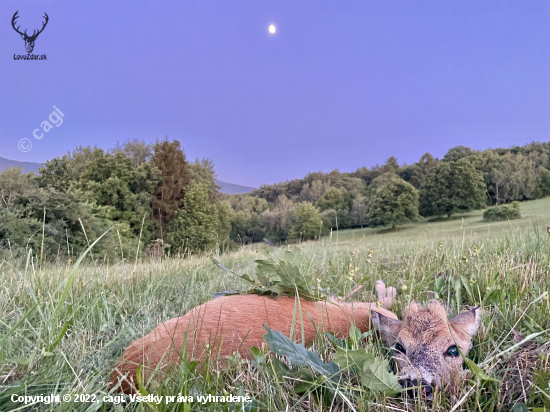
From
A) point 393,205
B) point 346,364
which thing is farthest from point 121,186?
point 346,364

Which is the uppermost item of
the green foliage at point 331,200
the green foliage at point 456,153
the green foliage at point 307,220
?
the green foliage at point 456,153

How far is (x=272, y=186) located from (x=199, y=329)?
5866 cm

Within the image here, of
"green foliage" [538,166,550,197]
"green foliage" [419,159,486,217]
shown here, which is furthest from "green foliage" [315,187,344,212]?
"green foliage" [538,166,550,197]

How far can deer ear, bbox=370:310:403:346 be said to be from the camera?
4.51ft

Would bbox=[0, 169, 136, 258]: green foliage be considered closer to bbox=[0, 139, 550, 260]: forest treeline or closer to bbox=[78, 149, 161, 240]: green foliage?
bbox=[0, 139, 550, 260]: forest treeline

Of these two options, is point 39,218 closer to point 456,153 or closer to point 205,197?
point 205,197

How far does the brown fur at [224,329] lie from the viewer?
1247mm

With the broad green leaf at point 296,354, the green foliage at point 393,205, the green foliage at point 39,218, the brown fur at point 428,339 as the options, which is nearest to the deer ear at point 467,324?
the brown fur at point 428,339

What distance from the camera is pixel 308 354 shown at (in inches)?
44.9

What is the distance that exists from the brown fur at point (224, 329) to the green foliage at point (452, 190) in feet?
146

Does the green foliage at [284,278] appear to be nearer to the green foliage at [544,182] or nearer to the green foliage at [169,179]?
the green foliage at [169,179]

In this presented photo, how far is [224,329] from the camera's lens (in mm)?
1386

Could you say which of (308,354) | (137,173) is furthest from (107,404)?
(137,173)

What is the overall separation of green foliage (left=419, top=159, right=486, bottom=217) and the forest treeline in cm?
13
